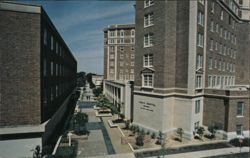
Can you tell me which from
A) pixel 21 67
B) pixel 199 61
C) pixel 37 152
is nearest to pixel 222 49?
pixel 199 61

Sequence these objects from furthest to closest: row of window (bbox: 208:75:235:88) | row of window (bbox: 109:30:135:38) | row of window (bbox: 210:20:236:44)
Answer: row of window (bbox: 109:30:135:38) → row of window (bbox: 208:75:235:88) → row of window (bbox: 210:20:236:44)

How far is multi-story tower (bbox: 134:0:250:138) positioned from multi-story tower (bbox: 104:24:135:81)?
2887 cm

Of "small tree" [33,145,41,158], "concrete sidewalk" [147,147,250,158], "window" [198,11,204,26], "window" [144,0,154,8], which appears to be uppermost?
"window" [144,0,154,8]

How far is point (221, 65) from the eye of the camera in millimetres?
27047

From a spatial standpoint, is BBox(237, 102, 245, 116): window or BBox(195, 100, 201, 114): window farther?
BBox(195, 100, 201, 114): window

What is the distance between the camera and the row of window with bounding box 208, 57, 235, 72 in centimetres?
2344

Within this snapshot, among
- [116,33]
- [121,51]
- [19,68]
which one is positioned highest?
[116,33]

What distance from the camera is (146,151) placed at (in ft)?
50.3

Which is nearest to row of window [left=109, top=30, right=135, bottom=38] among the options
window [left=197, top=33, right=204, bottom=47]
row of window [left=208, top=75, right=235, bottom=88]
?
row of window [left=208, top=75, right=235, bottom=88]

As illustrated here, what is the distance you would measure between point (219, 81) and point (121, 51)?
102 ft

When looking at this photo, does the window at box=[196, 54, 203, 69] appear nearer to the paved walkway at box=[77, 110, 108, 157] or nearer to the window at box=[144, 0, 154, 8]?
the window at box=[144, 0, 154, 8]

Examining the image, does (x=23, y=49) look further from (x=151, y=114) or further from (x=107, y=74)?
(x=107, y=74)

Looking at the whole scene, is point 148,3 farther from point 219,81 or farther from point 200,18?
point 219,81

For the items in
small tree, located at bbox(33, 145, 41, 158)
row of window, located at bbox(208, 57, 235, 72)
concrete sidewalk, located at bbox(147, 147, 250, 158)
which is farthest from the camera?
row of window, located at bbox(208, 57, 235, 72)
